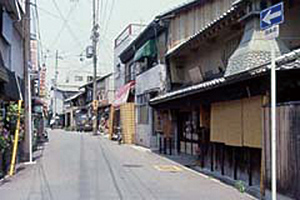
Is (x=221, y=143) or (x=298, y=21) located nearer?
(x=298, y=21)

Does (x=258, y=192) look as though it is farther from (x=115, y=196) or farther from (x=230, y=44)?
(x=230, y=44)

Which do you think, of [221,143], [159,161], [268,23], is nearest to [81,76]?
[159,161]

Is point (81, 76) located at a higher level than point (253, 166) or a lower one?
higher

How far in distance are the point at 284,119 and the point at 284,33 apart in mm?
4603

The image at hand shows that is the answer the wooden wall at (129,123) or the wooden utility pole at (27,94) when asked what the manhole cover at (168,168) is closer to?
the wooden utility pole at (27,94)

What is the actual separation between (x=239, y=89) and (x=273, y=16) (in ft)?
14.8

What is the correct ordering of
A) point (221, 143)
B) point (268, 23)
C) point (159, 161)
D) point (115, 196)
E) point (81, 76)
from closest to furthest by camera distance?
point (268, 23)
point (115, 196)
point (221, 143)
point (159, 161)
point (81, 76)

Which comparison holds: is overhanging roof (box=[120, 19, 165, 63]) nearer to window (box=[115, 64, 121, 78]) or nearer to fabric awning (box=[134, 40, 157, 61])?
fabric awning (box=[134, 40, 157, 61])

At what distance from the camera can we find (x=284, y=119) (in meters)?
9.79

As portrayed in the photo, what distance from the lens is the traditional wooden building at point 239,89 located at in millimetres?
10422

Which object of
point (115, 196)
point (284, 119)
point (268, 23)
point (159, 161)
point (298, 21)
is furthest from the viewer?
point (159, 161)

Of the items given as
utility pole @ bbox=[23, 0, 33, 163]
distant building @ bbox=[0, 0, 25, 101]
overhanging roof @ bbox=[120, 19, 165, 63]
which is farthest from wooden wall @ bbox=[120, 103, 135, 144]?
utility pole @ bbox=[23, 0, 33, 163]

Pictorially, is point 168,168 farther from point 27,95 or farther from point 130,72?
point 130,72

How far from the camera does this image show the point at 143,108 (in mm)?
32188
